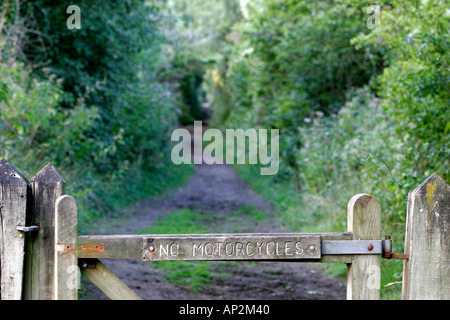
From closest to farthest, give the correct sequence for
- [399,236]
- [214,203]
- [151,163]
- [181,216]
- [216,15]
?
[399,236] < [181,216] < [214,203] < [151,163] < [216,15]

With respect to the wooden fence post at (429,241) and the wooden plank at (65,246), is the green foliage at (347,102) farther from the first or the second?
the wooden plank at (65,246)

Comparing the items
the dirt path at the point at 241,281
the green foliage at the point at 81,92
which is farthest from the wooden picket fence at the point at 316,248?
the green foliage at the point at 81,92

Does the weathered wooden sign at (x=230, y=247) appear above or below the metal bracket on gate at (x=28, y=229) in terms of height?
below

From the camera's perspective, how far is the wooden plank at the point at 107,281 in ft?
9.12

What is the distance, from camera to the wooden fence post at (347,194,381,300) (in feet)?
9.04

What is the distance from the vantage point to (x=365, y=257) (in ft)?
9.08

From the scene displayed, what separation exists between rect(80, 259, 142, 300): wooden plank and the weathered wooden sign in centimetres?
21

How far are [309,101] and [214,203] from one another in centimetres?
384

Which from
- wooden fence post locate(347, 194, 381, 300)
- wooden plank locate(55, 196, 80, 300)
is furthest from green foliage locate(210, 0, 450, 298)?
wooden plank locate(55, 196, 80, 300)

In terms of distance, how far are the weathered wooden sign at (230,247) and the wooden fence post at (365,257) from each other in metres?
0.21

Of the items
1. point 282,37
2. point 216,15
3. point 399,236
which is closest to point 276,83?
point 282,37

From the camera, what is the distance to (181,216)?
11656 mm

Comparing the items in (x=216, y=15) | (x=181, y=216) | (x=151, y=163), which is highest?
(x=216, y=15)
